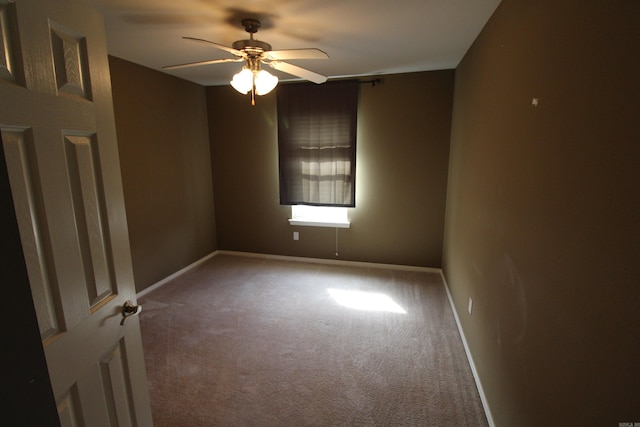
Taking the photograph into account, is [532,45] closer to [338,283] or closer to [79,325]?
[79,325]

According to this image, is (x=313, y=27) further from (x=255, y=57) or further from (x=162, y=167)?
(x=162, y=167)

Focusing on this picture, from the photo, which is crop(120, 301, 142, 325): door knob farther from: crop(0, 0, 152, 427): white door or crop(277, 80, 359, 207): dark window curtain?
crop(277, 80, 359, 207): dark window curtain

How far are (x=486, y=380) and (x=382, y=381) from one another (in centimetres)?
65

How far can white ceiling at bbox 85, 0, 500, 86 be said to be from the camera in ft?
6.18

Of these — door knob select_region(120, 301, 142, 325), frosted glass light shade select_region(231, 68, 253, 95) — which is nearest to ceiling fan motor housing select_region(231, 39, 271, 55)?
frosted glass light shade select_region(231, 68, 253, 95)

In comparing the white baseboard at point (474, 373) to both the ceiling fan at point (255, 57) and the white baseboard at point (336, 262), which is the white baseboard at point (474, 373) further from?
the ceiling fan at point (255, 57)

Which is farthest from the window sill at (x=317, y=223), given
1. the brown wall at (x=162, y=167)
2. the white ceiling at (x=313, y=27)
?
the white ceiling at (x=313, y=27)

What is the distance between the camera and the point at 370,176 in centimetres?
387

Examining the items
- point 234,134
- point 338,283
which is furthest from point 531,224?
point 234,134

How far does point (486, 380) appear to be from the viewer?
1.85 meters

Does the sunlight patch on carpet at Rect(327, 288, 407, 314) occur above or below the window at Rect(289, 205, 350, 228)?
below

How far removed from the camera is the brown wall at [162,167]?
310cm

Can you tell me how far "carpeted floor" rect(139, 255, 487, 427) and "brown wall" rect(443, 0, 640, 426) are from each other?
1.45 ft

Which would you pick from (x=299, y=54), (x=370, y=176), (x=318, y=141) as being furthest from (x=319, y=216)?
(x=299, y=54)
